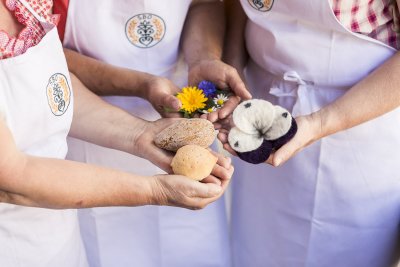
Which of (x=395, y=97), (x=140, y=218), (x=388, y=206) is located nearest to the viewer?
(x=395, y=97)

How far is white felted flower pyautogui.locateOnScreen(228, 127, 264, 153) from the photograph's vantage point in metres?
1.11

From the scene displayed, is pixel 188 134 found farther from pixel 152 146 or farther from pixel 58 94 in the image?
pixel 58 94

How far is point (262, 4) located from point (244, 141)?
0.99 feet

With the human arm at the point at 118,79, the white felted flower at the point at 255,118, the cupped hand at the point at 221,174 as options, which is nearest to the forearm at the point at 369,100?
the white felted flower at the point at 255,118

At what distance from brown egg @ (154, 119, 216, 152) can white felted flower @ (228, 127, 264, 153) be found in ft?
0.13

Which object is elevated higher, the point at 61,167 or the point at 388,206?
the point at 61,167

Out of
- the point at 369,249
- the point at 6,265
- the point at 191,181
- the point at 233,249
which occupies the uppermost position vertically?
the point at 191,181

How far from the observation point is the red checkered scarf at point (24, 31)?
99 cm

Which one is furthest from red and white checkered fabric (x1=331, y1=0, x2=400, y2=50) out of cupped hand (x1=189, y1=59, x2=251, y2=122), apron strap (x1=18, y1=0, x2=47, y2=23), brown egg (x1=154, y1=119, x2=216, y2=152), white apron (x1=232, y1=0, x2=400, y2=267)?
apron strap (x1=18, y1=0, x2=47, y2=23)

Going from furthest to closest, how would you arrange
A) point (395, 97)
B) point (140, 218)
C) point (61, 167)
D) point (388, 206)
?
point (140, 218) → point (388, 206) → point (395, 97) → point (61, 167)

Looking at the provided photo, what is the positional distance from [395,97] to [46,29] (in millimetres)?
684

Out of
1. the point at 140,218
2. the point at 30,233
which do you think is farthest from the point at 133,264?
the point at 30,233

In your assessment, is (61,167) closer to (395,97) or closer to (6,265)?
(6,265)

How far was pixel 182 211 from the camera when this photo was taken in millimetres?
1446
